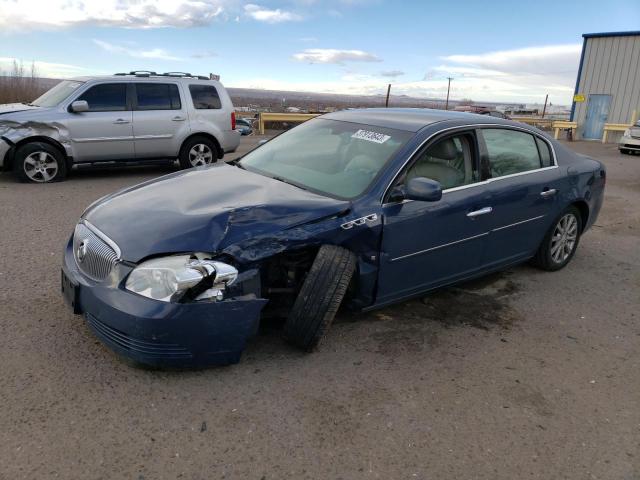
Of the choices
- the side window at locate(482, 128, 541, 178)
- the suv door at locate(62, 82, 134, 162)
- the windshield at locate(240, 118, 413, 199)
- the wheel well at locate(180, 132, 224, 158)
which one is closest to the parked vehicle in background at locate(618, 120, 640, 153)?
the wheel well at locate(180, 132, 224, 158)

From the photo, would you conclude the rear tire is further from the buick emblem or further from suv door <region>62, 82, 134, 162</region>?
suv door <region>62, 82, 134, 162</region>

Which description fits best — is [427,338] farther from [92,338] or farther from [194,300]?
[92,338]

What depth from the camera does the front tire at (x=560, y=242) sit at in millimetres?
5156

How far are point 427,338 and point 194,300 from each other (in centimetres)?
174

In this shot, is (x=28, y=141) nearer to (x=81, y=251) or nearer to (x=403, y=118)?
(x=81, y=251)

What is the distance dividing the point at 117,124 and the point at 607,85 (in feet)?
78.0

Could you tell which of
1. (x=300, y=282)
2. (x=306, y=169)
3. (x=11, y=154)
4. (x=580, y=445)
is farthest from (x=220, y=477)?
(x=11, y=154)

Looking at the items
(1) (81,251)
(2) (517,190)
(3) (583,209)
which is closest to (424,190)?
(2) (517,190)

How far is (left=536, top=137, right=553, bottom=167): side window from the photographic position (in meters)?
5.00

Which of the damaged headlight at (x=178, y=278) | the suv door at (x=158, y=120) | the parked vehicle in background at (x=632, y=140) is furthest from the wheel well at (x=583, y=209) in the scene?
the parked vehicle in background at (x=632, y=140)

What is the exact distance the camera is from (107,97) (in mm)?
8984

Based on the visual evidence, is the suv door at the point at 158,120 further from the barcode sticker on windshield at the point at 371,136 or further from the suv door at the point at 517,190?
the suv door at the point at 517,190

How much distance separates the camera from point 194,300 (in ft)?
9.63

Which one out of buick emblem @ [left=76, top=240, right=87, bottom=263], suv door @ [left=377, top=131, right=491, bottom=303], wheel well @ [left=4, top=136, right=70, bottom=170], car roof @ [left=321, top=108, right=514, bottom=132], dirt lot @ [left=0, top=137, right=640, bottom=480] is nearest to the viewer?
dirt lot @ [left=0, top=137, right=640, bottom=480]
